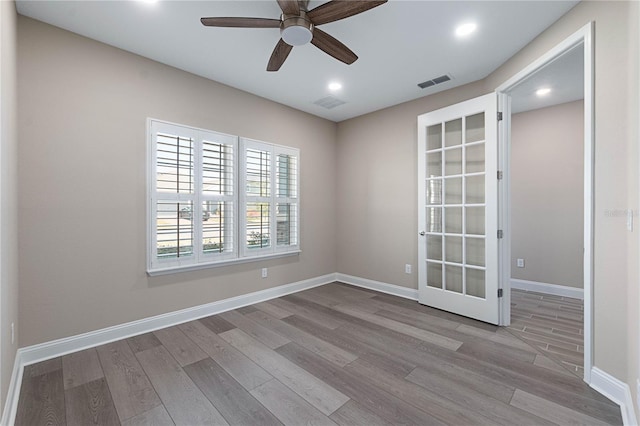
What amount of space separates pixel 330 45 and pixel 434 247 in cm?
267

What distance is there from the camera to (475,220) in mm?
3305

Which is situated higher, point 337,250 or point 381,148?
point 381,148

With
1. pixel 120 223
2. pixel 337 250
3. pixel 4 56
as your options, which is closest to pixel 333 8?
pixel 4 56

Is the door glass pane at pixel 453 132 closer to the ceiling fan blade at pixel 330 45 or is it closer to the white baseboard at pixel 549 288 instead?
the ceiling fan blade at pixel 330 45

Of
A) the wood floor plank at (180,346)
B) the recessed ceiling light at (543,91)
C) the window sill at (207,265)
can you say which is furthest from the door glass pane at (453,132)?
the wood floor plank at (180,346)

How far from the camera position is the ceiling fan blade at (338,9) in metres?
1.81

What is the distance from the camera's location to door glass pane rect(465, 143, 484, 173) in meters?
3.26

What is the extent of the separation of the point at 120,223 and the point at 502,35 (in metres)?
3.92

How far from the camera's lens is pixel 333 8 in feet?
6.18

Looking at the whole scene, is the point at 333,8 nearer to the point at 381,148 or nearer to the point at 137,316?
the point at 381,148

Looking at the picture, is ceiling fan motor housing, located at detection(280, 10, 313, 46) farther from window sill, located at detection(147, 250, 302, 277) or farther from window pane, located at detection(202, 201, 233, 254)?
window sill, located at detection(147, 250, 302, 277)

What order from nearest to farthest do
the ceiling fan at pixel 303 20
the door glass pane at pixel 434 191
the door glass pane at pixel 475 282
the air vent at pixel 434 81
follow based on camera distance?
the ceiling fan at pixel 303 20, the door glass pane at pixel 475 282, the air vent at pixel 434 81, the door glass pane at pixel 434 191

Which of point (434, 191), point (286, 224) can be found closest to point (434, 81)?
point (434, 191)

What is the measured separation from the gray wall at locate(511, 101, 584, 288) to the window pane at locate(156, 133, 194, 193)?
479 cm
